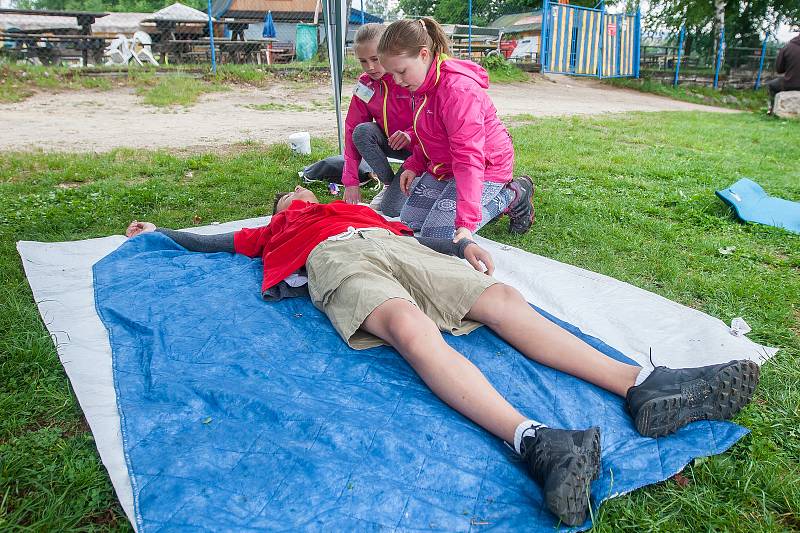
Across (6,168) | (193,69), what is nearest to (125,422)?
(6,168)

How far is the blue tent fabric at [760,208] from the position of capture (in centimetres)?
444

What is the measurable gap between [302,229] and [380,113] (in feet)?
5.80

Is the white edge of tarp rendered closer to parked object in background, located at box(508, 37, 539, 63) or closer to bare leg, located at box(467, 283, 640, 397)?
bare leg, located at box(467, 283, 640, 397)

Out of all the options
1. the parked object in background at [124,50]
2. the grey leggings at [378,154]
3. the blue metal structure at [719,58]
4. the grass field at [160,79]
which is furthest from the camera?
the parked object in background at [124,50]

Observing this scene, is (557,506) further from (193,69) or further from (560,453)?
(193,69)

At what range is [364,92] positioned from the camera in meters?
4.33

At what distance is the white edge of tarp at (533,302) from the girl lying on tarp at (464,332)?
485 mm

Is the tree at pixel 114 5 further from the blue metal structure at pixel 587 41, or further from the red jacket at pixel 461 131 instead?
the red jacket at pixel 461 131

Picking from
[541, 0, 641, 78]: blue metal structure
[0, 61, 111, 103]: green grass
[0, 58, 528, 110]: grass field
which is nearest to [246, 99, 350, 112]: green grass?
[0, 58, 528, 110]: grass field

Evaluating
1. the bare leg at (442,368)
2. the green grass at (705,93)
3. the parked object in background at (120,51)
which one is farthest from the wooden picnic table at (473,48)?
the bare leg at (442,368)

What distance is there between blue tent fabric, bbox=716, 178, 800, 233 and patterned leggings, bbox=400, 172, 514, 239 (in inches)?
76.1

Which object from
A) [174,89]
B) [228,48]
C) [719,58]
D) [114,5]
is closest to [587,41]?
[719,58]

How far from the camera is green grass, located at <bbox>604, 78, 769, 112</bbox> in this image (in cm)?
1620

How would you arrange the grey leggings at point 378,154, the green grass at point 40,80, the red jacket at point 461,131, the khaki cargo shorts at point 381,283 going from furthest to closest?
the green grass at point 40,80, the grey leggings at point 378,154, the red jacket at point 461,131, the khaki cargo shorts at point 381,283
